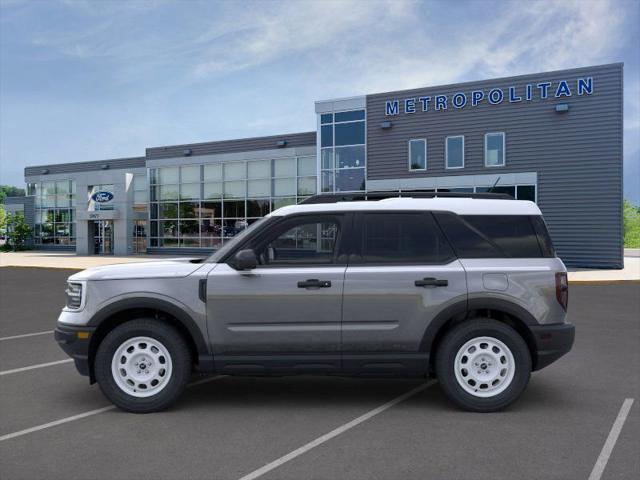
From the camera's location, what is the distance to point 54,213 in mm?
48031

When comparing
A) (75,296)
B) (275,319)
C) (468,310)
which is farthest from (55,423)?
(468,310)

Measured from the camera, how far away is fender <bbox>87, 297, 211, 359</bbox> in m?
5.17

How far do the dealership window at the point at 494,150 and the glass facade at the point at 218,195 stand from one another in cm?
1051

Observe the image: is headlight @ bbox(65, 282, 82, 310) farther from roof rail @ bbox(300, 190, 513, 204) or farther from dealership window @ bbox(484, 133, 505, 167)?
dealership window @ bbox(484, 133, 505, 167)

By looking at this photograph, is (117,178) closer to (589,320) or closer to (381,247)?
(589,320)

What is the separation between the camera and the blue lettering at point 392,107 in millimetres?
28125

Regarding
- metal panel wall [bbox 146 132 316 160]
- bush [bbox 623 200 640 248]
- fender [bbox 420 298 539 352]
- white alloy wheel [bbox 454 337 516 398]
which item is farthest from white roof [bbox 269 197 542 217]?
bush [bbox 623 200 640 248]

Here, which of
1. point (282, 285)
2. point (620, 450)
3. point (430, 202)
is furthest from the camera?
point (430, 202)

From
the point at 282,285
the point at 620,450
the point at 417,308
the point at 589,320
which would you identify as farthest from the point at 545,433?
the point at 589,320

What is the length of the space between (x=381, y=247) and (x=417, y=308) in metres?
0.63

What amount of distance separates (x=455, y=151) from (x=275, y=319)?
23452mm

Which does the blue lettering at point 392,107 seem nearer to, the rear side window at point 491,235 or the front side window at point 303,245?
the rear side window at point 491,235

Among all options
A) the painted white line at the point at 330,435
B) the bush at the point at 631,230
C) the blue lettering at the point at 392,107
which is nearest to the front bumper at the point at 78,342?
the painted white line at the point at 330,435

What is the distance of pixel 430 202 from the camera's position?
18.2ft
